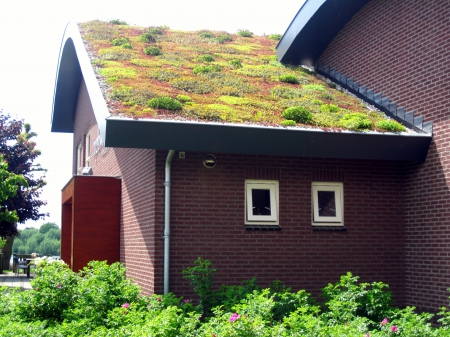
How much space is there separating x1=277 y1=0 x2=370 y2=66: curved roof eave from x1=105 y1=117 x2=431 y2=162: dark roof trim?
175 inches

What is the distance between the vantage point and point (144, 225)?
429 inches

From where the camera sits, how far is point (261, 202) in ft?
35.8

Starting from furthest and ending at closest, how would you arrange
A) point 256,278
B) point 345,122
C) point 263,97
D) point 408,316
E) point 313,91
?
point 313,91, point 263,97, point 345,122, point 256,278, point 408,316

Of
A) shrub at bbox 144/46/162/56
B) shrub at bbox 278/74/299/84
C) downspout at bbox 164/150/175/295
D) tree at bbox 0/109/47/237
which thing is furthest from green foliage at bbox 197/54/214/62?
tree at bbox 0/109/47/237

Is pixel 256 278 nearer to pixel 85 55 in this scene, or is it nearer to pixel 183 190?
pixel 183 190

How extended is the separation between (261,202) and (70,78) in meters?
11.7

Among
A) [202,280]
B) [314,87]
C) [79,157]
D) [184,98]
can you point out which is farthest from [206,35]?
[202,280]

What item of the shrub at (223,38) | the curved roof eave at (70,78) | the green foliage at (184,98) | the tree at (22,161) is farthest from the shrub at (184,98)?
the tree at (22,161)

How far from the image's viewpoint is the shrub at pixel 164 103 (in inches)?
412

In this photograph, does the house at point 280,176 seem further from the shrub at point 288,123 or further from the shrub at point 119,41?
the shrub at point 119,41

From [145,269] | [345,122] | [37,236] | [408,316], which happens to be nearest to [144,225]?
[145,269]

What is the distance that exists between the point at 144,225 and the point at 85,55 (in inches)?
202

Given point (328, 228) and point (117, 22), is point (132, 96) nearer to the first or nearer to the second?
point (328, 228)

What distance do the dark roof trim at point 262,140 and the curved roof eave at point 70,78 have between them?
1800mm
